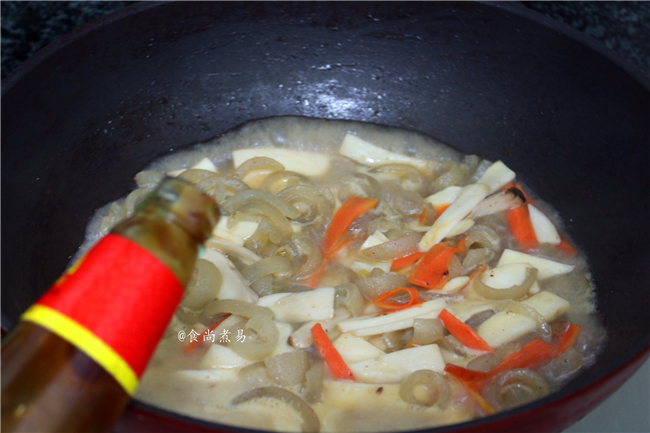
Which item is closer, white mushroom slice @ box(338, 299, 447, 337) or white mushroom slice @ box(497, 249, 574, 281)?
white mushroom slice @ box(338, 299, 447, 337)

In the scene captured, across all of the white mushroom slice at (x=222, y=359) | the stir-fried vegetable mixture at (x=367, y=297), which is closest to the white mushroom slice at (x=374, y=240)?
the stir-fried vegetable mixture at (x=367, y=297)

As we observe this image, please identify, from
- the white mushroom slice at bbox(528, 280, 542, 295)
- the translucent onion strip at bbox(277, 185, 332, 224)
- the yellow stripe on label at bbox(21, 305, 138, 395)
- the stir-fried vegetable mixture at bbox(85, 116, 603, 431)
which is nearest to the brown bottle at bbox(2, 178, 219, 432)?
the yellow stripe on label at bbox(21, 305, 138, 395)

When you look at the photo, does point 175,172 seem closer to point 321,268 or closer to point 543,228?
point 321,268

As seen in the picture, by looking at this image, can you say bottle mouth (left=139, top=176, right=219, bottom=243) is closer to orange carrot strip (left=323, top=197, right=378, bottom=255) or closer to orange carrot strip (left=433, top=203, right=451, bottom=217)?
orange carrot strip (left=323, top=197, right=378, bottom=255)

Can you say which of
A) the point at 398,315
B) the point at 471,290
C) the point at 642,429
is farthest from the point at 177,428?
the point at 642,429

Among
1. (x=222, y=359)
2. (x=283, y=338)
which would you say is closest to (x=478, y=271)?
(x=283, y=338)

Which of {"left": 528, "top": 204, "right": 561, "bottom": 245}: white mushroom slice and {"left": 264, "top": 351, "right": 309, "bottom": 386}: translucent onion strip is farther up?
{"left": 528, "top": 204, "right": 561, "bottom": 245}: white mushroom slice
